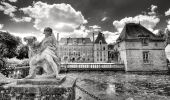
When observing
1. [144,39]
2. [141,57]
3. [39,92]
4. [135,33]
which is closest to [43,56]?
[39,92]

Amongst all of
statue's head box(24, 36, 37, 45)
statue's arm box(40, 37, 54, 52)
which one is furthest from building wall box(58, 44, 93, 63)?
statue's head box(24, 36, 37, 45)

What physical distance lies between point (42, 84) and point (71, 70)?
16965 millimetres

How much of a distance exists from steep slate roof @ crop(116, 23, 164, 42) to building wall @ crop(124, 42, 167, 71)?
3.28 feet

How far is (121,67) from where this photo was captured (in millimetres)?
20922

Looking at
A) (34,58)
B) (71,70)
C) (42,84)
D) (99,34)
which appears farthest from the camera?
(99,34)

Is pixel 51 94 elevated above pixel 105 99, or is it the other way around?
pixel 51 94

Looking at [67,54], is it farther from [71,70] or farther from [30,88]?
[30,88]

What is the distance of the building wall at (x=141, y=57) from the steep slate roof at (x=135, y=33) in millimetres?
1000

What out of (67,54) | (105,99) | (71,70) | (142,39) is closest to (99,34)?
(67,54)

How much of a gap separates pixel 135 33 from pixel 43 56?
69.1 feet

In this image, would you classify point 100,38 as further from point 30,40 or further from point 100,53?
point 30,40

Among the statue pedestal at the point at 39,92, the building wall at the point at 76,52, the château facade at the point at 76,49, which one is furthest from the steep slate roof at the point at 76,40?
the statue pedestal at the point at 39,92

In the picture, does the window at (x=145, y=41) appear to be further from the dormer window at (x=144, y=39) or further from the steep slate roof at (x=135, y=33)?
the steep slate roof at (x=135, y=33)

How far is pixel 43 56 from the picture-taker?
10.2 feet
